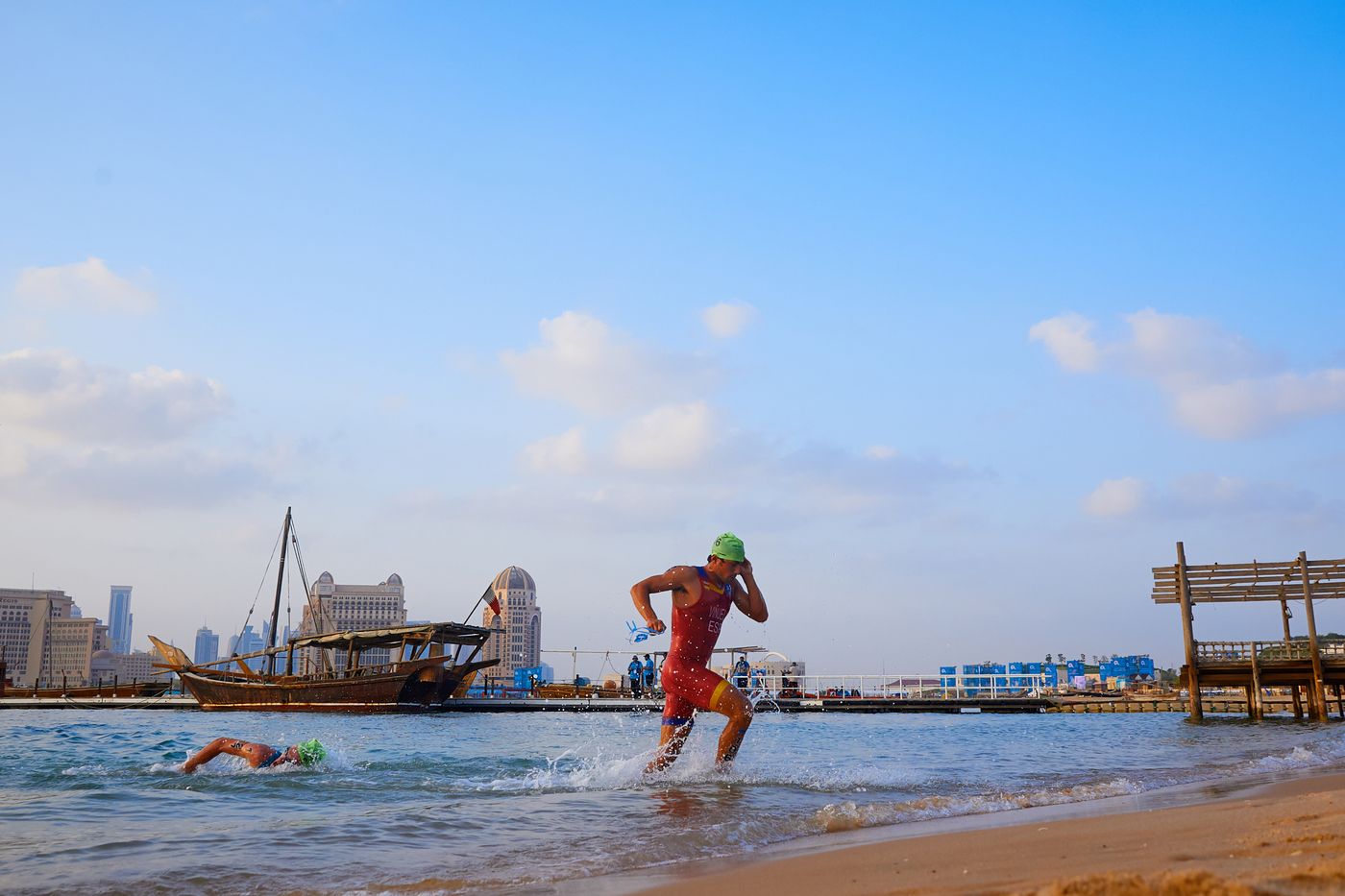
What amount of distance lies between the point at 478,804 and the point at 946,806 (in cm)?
388

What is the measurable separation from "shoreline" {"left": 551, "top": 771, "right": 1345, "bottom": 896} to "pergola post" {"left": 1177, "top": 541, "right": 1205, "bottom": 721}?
19.5 m

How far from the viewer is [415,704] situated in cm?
3862

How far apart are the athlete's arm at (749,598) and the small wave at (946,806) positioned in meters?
2.02

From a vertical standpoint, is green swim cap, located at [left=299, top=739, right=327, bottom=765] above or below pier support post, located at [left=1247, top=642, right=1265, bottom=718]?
above

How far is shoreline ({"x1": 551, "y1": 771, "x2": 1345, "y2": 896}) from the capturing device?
9.28 ft

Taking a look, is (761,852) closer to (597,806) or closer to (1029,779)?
(597,806)

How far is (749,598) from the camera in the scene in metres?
9.27

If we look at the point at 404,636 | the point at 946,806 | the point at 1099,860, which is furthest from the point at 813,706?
the point at 1099,860

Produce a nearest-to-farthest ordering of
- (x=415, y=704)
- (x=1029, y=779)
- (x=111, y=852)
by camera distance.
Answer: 1. (x=111, y=852)
2. (x=1029, y=779)
3. (x=415, y=704)

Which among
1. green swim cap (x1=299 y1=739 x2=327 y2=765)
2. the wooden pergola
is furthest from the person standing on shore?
green swim cap (x1=299 y1=739 x2=327 y2=765)

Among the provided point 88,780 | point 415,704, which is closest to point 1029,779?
point 88,780

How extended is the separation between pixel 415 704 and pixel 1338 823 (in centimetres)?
3772

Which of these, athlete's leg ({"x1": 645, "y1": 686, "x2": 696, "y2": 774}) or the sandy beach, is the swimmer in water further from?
the sandy beach

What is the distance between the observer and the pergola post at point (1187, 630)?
24.2 metres
